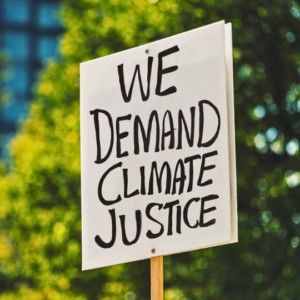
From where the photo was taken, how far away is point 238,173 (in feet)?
17.3

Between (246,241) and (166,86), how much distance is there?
139 inches

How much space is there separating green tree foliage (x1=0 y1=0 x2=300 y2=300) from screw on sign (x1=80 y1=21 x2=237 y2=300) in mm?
3356

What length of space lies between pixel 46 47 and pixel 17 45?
1569 millimetres

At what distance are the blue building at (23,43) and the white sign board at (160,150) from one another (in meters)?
27.0

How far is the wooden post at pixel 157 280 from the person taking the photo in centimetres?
182

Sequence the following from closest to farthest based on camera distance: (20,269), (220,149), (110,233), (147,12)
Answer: (220,149), (110,233), (147,12), (20,269)

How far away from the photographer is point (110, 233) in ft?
6.19

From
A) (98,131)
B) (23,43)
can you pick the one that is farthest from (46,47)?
(98,131)

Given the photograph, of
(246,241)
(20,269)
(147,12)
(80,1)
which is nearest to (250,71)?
(147,12)

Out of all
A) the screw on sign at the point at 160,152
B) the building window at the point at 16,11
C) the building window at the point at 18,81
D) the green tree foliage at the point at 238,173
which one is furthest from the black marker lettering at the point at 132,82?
the building window at the point at 16,11

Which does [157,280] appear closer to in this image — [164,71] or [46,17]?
[164,71]

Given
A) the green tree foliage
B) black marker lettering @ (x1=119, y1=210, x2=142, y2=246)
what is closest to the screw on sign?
black marker lettering @ (x1=119, y1=210, x2=142, y2=246)

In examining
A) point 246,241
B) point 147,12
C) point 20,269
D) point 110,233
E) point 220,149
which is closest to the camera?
point 220,149

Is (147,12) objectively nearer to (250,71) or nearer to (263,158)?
(250,71)
